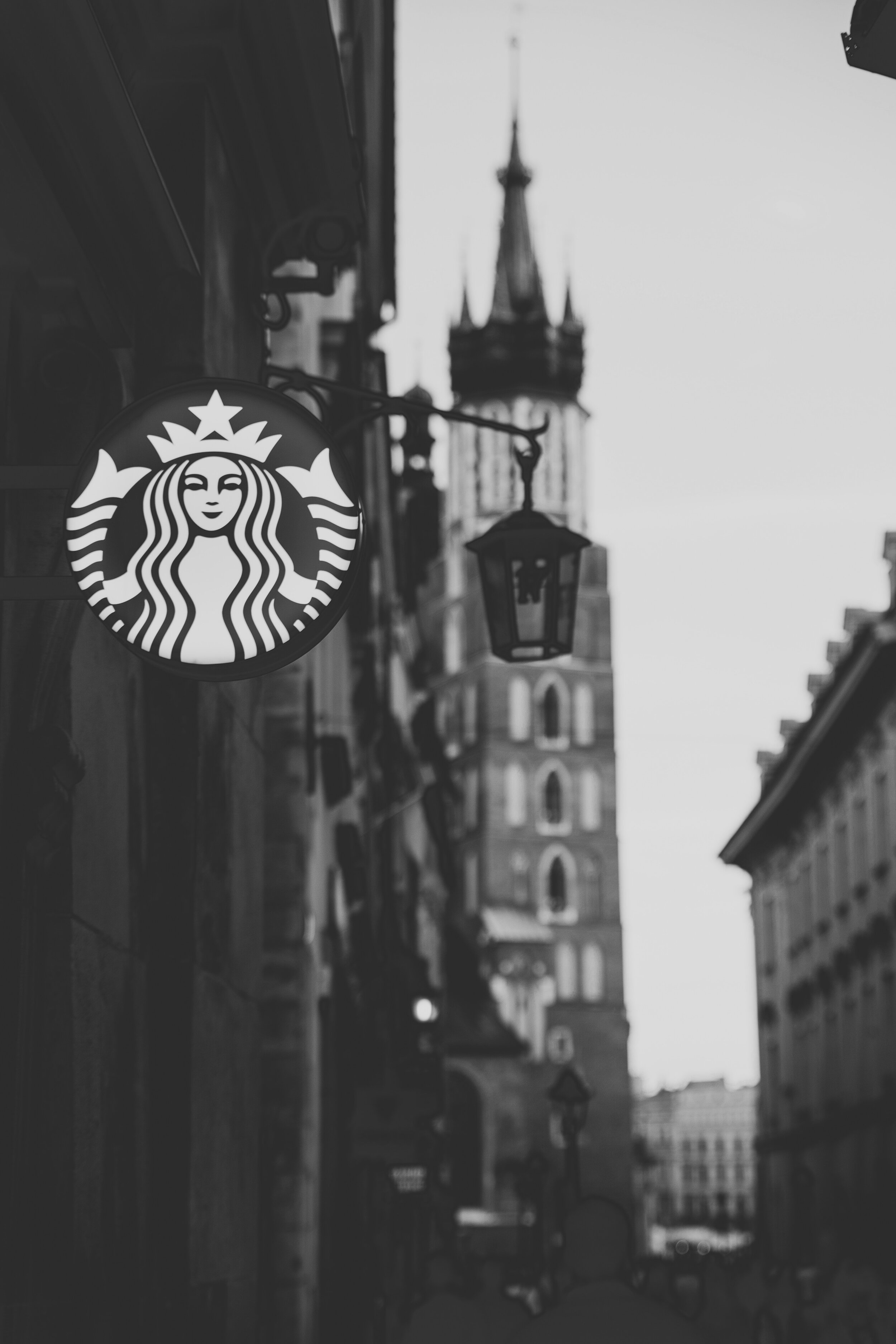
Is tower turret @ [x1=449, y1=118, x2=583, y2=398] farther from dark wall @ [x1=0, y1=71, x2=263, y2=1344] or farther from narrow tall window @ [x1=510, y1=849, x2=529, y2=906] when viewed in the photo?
dark wall @ [x1=0, y1=71, x2=263, y2=1344]

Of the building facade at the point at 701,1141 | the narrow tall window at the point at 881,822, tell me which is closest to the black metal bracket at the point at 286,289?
the narrow tall window at the point at 881,822

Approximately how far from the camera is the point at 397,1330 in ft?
35.6

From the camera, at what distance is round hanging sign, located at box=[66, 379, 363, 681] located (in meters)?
4.51

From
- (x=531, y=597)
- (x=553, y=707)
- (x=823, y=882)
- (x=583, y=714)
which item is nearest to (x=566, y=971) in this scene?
(x=583, y=714)

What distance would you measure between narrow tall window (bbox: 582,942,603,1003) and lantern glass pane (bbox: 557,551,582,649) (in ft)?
234

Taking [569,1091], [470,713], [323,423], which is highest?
[470,713]

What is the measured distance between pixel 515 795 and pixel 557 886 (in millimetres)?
3773

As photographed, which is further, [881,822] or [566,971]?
[566,971]

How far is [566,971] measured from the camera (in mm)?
78500

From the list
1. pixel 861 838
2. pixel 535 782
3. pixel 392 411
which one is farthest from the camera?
pixel 535 782

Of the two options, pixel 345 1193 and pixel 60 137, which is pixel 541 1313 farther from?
pixel 345 1193

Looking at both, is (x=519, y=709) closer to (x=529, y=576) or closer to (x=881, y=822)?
(x=881, y=822)

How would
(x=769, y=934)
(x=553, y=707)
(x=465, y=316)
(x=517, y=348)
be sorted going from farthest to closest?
1. (x=465, y=316)
2. (x=517, y=348)
3. (x=553, y=707)
4. (x=769, y=934)

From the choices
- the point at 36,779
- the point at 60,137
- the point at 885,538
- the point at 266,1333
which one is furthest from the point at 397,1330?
the point at 885,538
